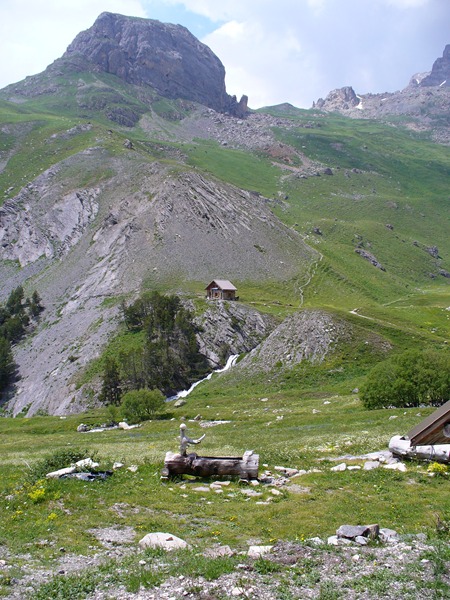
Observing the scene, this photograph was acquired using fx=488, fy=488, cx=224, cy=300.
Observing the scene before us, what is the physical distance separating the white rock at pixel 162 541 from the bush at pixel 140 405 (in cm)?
4502

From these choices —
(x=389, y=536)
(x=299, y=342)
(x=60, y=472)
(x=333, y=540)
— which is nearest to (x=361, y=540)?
(x=333, y=540)

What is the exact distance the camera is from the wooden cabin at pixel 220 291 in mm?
104312

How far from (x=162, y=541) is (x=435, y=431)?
1291 cm

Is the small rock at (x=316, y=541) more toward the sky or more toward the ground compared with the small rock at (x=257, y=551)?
more toward the sky

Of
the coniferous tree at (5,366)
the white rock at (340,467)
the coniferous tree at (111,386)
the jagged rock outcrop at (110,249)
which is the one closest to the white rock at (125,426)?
the coniferous tree at (111,386)

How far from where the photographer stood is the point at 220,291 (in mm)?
104750

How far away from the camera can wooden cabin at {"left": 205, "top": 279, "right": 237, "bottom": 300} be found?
104 metres

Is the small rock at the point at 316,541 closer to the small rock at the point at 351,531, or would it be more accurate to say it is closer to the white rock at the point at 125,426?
the small rock at the point at 351,531

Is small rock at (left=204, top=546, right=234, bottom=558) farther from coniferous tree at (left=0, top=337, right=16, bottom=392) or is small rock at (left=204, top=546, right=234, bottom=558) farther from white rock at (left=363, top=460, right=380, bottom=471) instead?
coniferous tree at (left=0, top=337, right=16, bottom=392)

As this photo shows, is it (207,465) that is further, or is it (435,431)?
(207,465)

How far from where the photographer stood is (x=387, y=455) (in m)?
22.4

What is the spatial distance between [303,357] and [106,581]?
5947cm

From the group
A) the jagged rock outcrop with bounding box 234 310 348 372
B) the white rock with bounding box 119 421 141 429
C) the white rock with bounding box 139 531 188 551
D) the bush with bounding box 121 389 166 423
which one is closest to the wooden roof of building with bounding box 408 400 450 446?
the white rock with bounding box 139 531 188 551

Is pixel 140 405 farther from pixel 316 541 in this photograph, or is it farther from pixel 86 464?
pixel 316 541
